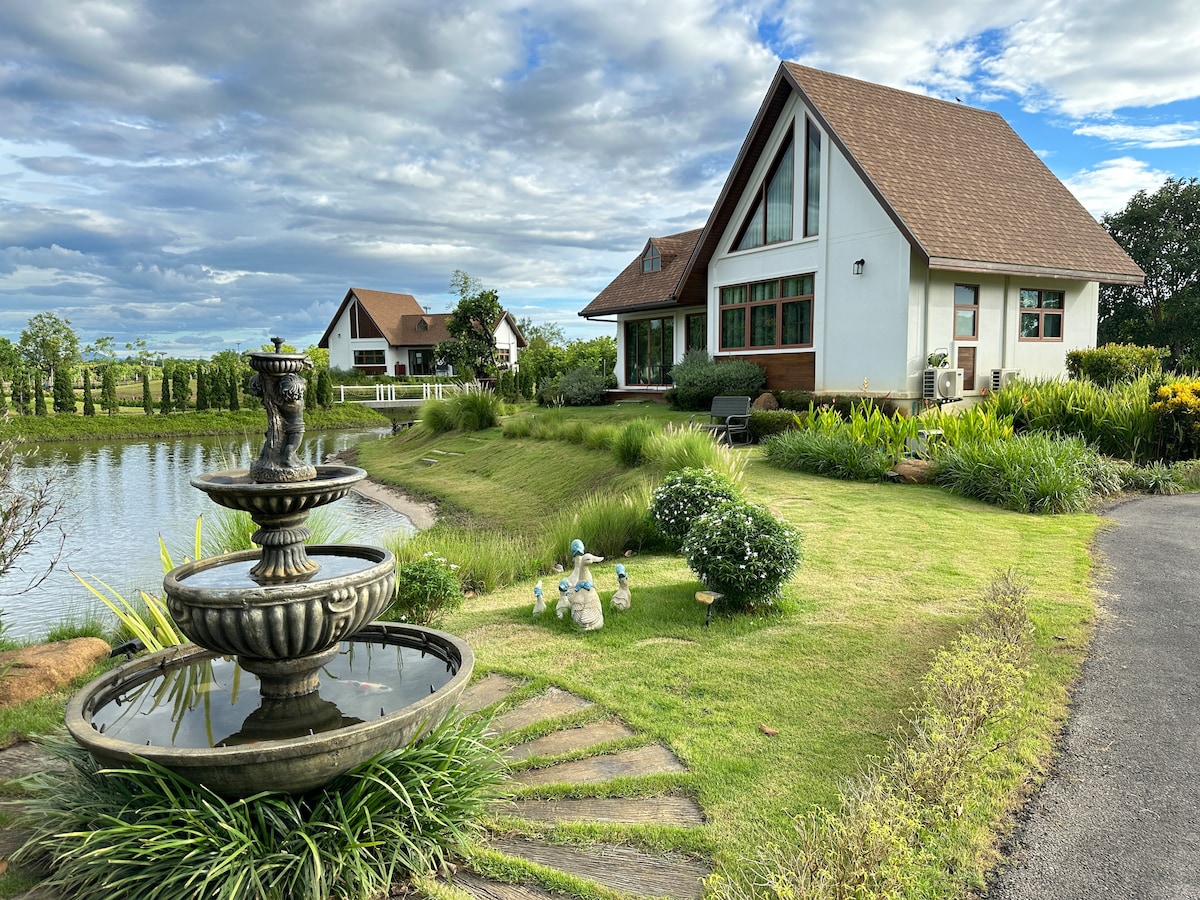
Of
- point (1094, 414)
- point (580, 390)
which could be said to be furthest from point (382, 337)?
point (1094, 414)

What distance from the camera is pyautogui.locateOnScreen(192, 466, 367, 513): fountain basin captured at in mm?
3369

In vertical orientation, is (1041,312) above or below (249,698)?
above

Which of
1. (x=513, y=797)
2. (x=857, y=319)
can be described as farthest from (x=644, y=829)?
(x=857, y=319)

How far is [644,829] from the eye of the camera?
3.35m

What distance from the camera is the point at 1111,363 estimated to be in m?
18.2

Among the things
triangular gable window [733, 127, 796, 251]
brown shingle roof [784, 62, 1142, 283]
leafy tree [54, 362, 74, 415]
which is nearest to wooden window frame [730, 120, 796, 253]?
triangular gable window [733, 127, 796, 251]

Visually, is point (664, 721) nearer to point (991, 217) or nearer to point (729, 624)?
point (729, 624)

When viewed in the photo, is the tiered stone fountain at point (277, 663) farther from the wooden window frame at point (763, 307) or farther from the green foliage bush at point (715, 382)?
the wooden window frame at point (763, 307)

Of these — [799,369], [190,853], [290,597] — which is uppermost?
[799,369]

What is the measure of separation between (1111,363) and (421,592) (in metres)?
18.4

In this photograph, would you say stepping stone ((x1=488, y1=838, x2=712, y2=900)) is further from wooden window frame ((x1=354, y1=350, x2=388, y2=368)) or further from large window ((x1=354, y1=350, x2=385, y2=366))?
large window ((x1=354, y1=350, x2=385, y2=366))

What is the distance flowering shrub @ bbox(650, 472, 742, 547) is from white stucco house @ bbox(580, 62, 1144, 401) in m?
10.2

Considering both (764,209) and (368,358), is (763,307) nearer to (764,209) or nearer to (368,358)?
(764,209)

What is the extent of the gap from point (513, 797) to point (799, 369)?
56.8 feet
